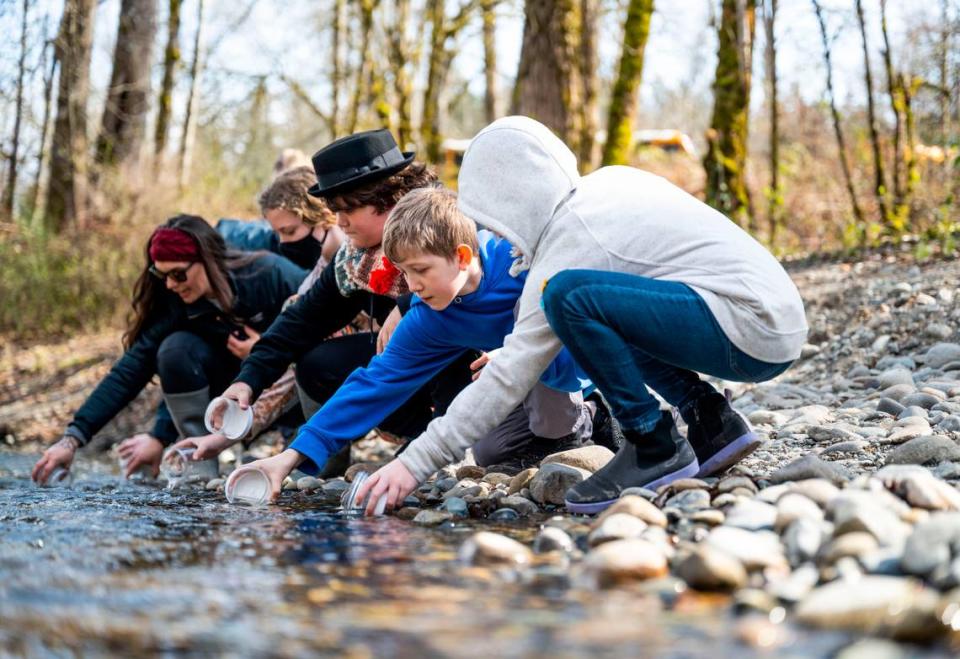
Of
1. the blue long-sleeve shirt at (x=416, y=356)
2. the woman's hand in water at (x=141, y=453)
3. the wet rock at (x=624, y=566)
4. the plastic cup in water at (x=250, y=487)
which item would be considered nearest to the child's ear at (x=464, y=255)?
the blue long-sleeve shirt at (x=416, y=356)

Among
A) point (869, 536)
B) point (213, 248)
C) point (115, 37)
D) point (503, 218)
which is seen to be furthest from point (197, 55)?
point (869, 536)

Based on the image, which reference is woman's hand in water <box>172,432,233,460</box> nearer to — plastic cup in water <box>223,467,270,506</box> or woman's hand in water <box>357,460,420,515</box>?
plastic cup in water <box>223,467,270,506</box>

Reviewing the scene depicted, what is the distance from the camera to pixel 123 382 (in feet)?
16.0

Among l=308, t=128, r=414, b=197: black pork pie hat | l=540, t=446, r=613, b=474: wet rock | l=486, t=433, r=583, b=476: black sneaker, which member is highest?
l=308, t=128, r=414, b=197: black pork pie hat

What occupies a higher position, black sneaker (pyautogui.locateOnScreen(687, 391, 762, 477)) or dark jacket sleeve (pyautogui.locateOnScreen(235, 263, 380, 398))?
dark jacket sleeve (pyautogui.locateOnScreen(235, 263, 380, 398))

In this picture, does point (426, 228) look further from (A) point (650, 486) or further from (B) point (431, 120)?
(B) point (431, 120)

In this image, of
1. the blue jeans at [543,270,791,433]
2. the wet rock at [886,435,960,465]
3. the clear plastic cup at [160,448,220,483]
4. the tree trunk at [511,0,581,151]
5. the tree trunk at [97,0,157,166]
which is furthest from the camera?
the tree trunk at [97,0,157,166]

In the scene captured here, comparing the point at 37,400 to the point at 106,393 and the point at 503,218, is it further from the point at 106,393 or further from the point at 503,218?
the point at 503,218

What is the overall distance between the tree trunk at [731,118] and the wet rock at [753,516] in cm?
617

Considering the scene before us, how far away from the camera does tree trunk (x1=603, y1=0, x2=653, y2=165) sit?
28.6 feet

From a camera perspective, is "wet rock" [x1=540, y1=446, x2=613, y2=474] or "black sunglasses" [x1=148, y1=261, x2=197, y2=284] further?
"black sunglasses" [x1=148, y1=261, x2=197, y2=284]

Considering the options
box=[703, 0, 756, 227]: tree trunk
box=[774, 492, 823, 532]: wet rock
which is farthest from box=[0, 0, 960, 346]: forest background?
box=[774, 492, 823, 532]: wet rock

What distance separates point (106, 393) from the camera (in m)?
4.80

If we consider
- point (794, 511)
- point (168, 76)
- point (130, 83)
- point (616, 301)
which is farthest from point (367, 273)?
point (168, 76)
